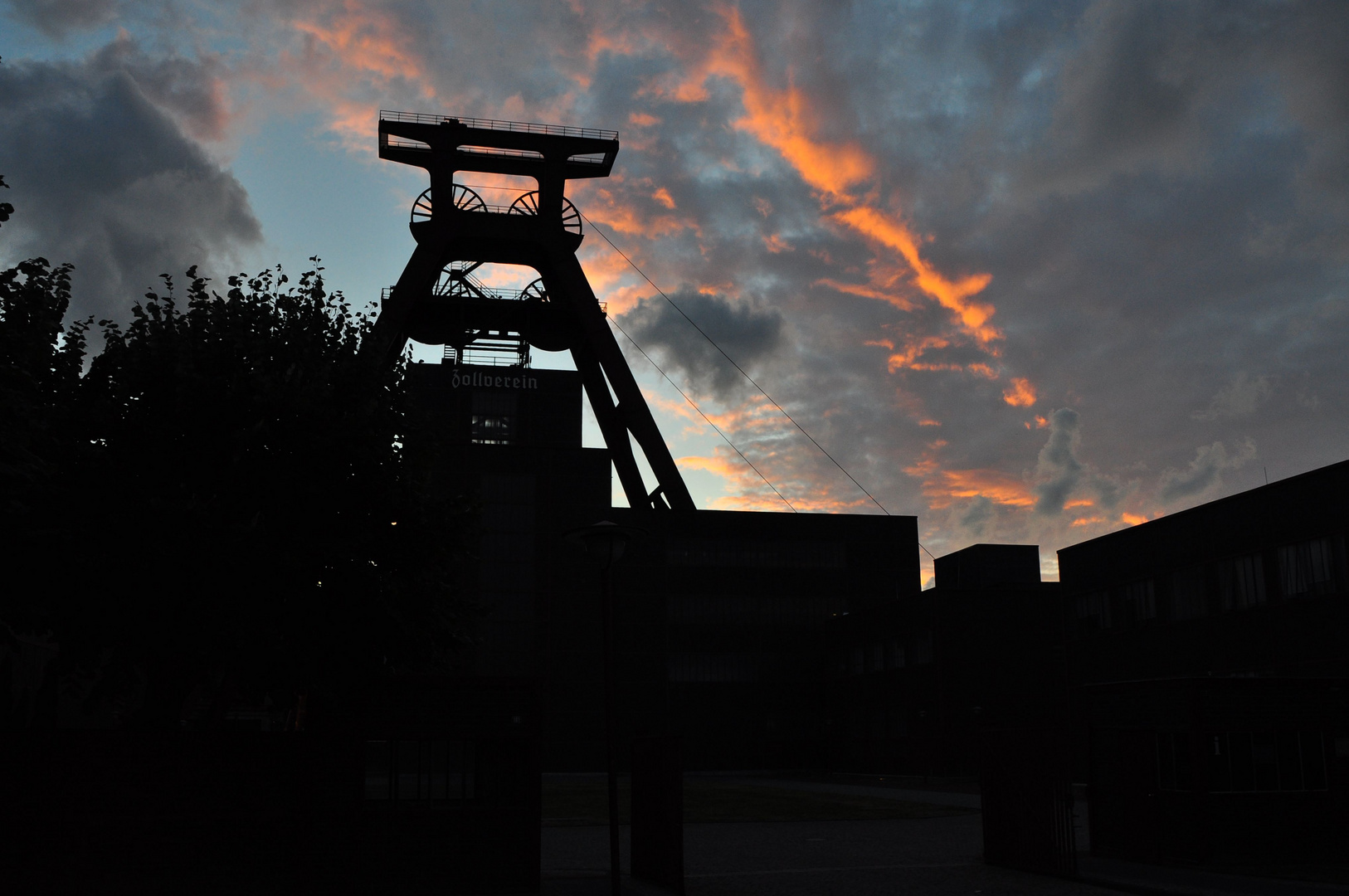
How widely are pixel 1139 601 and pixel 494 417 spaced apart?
42.6 m

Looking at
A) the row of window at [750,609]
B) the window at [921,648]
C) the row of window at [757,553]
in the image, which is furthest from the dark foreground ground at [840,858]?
the row of window at [757,553]

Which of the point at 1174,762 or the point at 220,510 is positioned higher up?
the point at 220,510

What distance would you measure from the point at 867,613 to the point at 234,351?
54.9 m

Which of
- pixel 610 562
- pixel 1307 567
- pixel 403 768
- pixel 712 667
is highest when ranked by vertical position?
pixel 1307 567

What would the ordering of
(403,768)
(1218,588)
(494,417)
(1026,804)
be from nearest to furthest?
(403,768), (1026,804), (1218,588), (494,417)

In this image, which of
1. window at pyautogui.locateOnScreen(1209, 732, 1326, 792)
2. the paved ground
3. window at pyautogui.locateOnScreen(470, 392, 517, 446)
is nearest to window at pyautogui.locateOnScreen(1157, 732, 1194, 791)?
window at pyautogui.locateOnScreen(1209, 732, 1326, 792)

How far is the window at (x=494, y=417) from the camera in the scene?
71.4 metres

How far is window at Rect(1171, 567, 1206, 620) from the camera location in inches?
Answer: 1550

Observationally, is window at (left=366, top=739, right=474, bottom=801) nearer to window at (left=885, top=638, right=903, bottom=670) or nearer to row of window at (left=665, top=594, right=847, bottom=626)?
window at (left=885, top=638, right=903, bottom=670)

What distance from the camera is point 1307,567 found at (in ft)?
113

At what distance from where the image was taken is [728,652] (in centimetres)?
7300

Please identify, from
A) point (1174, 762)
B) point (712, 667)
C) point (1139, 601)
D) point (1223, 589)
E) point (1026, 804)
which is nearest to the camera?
point (1026, 804)

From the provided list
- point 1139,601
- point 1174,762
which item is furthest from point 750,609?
point 1174,762

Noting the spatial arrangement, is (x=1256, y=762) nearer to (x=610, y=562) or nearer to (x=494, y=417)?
(x=610, y=562)
